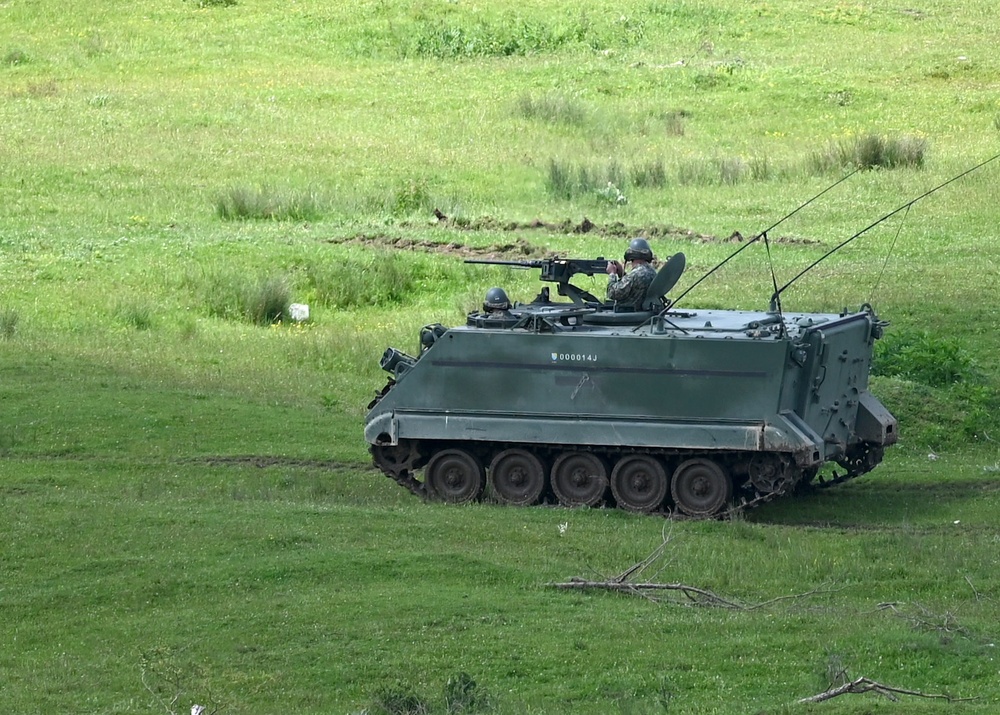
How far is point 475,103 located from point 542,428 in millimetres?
27617

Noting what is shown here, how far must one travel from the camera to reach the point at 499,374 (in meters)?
17.2

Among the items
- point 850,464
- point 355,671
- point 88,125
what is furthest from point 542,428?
point 88,125

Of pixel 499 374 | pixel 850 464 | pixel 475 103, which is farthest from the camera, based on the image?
pixel 475 103

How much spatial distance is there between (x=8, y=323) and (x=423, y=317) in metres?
5.88

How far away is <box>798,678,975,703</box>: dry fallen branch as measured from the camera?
988cm

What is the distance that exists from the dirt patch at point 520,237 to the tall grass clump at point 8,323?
6.92 metres

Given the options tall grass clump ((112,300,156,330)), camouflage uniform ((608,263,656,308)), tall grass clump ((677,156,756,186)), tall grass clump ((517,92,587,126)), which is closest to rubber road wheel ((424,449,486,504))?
camouflage uniform ((608,263,656,308))

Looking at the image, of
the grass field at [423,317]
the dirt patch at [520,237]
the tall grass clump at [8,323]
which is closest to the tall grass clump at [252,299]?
the grass field at [423,317]

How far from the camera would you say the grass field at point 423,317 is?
11812mm

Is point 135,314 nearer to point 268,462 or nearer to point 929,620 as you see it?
point 268,462

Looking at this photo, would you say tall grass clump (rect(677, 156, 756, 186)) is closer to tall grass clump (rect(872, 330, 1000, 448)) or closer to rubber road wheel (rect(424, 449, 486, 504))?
tall grass clump (rect(872, 330, 1000, 448))

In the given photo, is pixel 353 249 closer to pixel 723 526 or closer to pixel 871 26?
pixel 723 526

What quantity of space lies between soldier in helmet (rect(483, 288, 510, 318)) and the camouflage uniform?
3.51 ft

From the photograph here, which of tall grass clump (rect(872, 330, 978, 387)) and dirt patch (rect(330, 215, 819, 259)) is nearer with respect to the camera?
tall grass clump (rect(872, 330, 978, 387))
